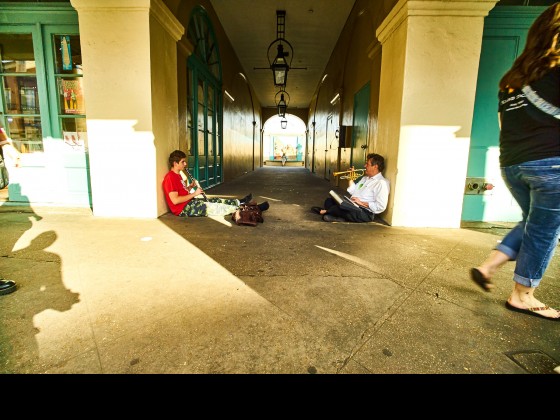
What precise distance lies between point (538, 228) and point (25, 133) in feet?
22.4

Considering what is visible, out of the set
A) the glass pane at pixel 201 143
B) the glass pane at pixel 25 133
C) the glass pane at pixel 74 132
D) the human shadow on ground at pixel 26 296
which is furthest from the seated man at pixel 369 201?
the glass pane at pixel 25 133

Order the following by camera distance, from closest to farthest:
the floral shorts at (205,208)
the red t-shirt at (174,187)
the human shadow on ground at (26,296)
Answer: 1. the human shadow on ground at (26,296)
2. the red t-shirt at (174,187)
3. the floral shorts at (205,208)

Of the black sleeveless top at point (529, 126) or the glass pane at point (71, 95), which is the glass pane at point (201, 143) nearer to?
the glass pane at point (71, 95)

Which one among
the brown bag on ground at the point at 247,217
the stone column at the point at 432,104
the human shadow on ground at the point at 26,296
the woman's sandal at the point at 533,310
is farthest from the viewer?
the brown bag on ground at the point at 247,217

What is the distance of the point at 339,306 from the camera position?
1.88 m

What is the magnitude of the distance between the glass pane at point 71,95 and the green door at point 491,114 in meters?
6.05

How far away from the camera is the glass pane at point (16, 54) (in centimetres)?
480

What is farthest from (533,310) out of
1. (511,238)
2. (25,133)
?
(25,133)

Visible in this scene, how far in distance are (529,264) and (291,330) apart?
1.46m

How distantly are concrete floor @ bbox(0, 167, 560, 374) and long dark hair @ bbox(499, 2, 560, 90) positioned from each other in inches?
55.0

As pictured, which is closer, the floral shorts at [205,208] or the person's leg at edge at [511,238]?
the person's leg at edge at [511,238]

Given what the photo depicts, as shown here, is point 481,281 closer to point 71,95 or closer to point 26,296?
point 26,296
